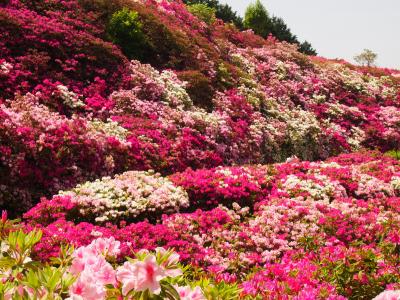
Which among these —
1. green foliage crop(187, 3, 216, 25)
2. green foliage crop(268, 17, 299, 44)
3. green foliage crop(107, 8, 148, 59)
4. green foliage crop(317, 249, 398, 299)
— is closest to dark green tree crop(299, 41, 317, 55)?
green foliage crop(268, 17, 299, 44)

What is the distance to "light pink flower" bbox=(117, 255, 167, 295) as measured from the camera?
2.95 meters

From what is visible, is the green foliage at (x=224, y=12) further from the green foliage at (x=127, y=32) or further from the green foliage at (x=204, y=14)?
the green foliage at (x=127, y=32)

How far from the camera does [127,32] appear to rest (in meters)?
20.3

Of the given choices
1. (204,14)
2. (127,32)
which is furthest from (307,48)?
(127,32)

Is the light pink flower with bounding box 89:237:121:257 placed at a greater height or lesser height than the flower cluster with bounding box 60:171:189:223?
greater

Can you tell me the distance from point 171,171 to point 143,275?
11375mm

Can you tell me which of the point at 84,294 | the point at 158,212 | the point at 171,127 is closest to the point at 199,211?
the point at 158,212

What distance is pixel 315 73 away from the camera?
30031mm

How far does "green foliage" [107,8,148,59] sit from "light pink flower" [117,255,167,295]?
58.9ft

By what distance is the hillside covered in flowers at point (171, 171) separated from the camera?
4.24 m

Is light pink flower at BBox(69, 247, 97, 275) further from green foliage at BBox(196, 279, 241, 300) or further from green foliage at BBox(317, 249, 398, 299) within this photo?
green foliage at BBox(317, 249, 398, 299)

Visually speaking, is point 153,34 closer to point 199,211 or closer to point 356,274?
point 199,211

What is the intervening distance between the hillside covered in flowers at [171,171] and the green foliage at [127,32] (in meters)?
0.07

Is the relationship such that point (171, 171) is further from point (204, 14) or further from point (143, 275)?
point (204, 14)
